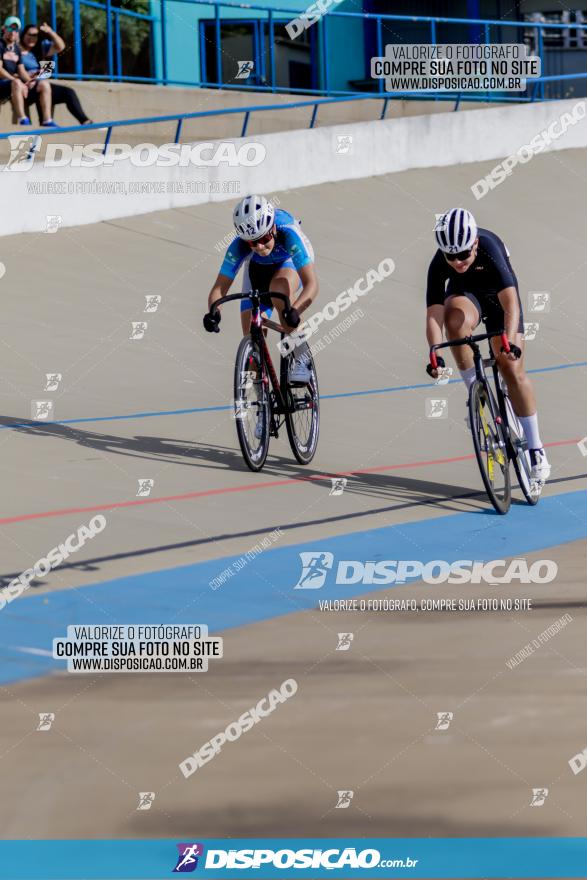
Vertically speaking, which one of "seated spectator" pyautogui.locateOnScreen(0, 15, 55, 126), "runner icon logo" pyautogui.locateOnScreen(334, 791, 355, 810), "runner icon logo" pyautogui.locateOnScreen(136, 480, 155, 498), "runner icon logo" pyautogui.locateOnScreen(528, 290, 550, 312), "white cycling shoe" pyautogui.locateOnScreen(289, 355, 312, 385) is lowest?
"runner icon logo" pyautogui.locateOnScreen(334, 791, 355, 810)

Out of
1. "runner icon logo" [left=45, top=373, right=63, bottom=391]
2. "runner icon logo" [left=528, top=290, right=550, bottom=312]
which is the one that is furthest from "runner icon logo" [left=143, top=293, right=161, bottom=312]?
"runner icon logo" [left=528, top=290, right=550, bottom=312]

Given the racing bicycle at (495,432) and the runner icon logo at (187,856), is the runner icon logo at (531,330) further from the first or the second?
the runner icon logo at (187,856)

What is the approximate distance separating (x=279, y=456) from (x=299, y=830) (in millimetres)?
4872

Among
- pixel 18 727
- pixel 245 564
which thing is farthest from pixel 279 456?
pixel 18 727

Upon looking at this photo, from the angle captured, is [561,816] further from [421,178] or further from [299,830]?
[421,178]

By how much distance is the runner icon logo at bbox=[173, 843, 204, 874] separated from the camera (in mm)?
2905

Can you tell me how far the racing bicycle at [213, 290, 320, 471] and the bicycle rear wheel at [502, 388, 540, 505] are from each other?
1.20 meters

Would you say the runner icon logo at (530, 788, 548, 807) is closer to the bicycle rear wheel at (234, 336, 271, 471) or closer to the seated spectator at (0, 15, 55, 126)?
the bicycle rear wheel at (234, 336, 271, 471)

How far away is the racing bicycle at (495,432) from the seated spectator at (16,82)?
9.24 metres

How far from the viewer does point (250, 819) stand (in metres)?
3.07

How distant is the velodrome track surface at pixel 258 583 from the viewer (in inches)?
128

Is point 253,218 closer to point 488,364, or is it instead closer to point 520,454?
point 488,364

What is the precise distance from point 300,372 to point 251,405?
0.46 m

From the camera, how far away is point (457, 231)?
252 inches
